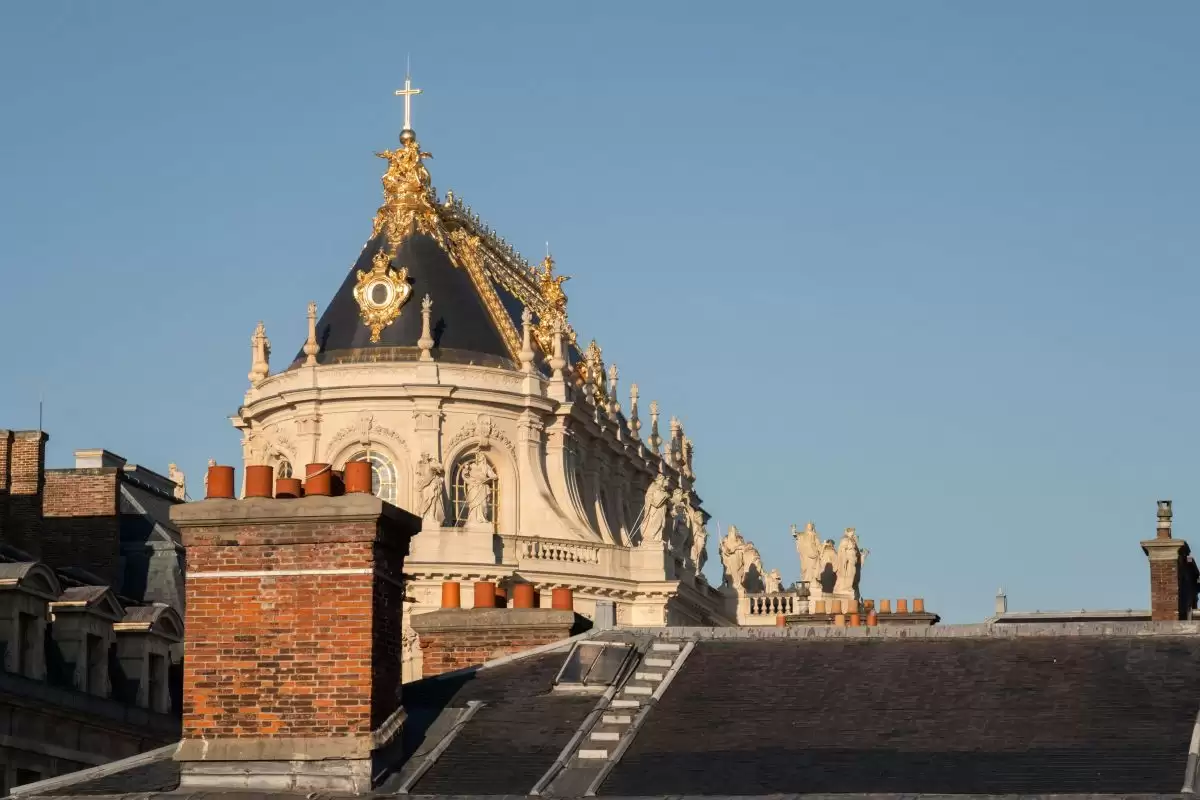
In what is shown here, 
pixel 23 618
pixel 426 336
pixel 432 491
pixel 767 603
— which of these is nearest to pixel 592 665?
pixel 23 618

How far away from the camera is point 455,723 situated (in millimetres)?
28422

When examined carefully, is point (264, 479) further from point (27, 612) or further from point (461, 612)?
point (27, 612)

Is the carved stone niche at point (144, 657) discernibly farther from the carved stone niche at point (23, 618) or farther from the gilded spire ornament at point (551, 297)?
the gilded spire ornament at point (551, 297)

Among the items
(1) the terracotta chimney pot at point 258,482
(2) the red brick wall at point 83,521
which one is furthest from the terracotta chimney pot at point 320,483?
(2) the red brick wall at point 83,521

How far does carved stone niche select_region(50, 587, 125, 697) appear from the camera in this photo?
149 ft

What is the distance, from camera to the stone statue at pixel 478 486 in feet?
285

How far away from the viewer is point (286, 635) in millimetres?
27359

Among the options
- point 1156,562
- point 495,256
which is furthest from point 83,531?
point 495,256

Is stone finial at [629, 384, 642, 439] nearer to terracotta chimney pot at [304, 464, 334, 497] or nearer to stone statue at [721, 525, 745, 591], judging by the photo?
stone statue at [721, 525, 745, 591]

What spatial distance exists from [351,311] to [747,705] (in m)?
66.7

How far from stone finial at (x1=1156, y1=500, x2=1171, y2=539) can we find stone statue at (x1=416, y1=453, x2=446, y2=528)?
39.2 meters

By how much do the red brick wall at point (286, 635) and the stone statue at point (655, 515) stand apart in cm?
6119

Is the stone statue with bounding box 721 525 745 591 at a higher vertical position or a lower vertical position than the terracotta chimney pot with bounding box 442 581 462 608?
higher

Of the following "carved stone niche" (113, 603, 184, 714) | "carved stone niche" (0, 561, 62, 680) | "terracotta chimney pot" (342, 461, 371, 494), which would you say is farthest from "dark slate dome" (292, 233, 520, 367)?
"terracotta chimney pot" (342, 461, 371, 494)
